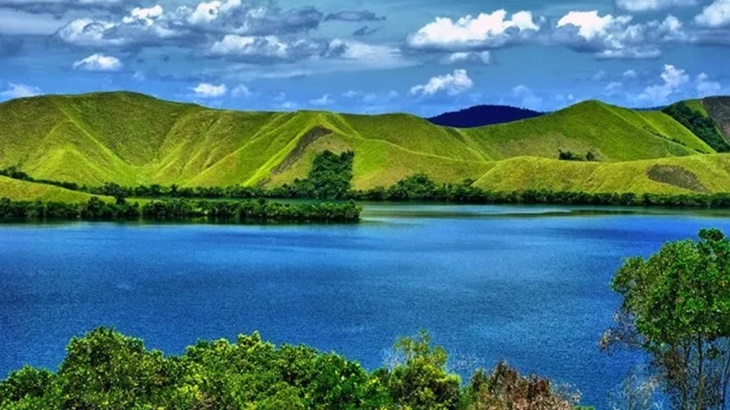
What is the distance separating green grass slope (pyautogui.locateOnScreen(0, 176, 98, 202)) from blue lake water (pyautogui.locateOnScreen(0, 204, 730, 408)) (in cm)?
3032

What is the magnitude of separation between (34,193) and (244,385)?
167 metres

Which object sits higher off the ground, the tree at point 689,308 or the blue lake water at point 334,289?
the tree at point 689,308

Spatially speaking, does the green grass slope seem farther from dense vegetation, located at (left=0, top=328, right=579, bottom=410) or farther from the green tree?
the green tree

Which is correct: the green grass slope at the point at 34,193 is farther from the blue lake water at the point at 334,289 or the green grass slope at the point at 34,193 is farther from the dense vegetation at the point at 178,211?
the blue lake water at the point at 334,289

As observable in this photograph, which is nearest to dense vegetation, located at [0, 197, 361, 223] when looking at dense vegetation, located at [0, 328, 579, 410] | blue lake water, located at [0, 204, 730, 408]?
blue lake water, located at [0, 204, 730, 408]

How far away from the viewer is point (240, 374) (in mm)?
41000

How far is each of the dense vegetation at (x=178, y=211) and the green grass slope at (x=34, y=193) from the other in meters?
4.83

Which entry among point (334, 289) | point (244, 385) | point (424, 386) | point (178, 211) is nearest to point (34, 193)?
point (178, 211)

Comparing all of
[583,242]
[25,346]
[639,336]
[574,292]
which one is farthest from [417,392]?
[583,242]

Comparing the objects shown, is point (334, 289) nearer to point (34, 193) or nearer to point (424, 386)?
point (424, 386)

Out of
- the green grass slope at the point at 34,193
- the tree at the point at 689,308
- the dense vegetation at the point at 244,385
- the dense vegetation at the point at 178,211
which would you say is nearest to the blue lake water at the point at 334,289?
the tree at the point at 689,308

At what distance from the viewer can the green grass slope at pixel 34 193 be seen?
191250 millimetres

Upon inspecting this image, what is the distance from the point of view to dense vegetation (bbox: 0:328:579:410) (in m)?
34.2

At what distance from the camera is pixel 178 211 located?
638ft
